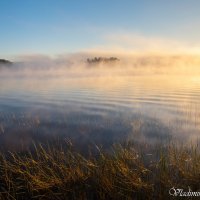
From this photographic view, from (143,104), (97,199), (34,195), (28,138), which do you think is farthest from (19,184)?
(143,104)

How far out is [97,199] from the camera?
838 centimetres

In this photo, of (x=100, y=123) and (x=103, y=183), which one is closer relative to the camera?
(x=103, y=183)

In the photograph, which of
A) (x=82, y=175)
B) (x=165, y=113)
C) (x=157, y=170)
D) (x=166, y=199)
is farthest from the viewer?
(x=165, y=113)

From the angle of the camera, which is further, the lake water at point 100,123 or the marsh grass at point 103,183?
the lake water at point 100,123

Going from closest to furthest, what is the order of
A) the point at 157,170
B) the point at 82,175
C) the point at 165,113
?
the point at 82,175 → the point at 157,170 → the point at 165,113

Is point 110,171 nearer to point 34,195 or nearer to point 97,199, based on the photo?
point 97,199

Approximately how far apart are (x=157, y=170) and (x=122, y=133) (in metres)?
6.56

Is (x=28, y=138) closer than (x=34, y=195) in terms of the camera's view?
No

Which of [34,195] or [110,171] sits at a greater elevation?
[110,171]

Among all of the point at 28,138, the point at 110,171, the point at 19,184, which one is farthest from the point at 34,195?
the point at 28,138

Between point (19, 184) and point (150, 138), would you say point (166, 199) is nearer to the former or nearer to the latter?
point (19, 184)

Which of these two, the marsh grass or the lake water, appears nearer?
the marsh grass

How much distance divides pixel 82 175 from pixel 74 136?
715 centimetres

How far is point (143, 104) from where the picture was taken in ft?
94.5
